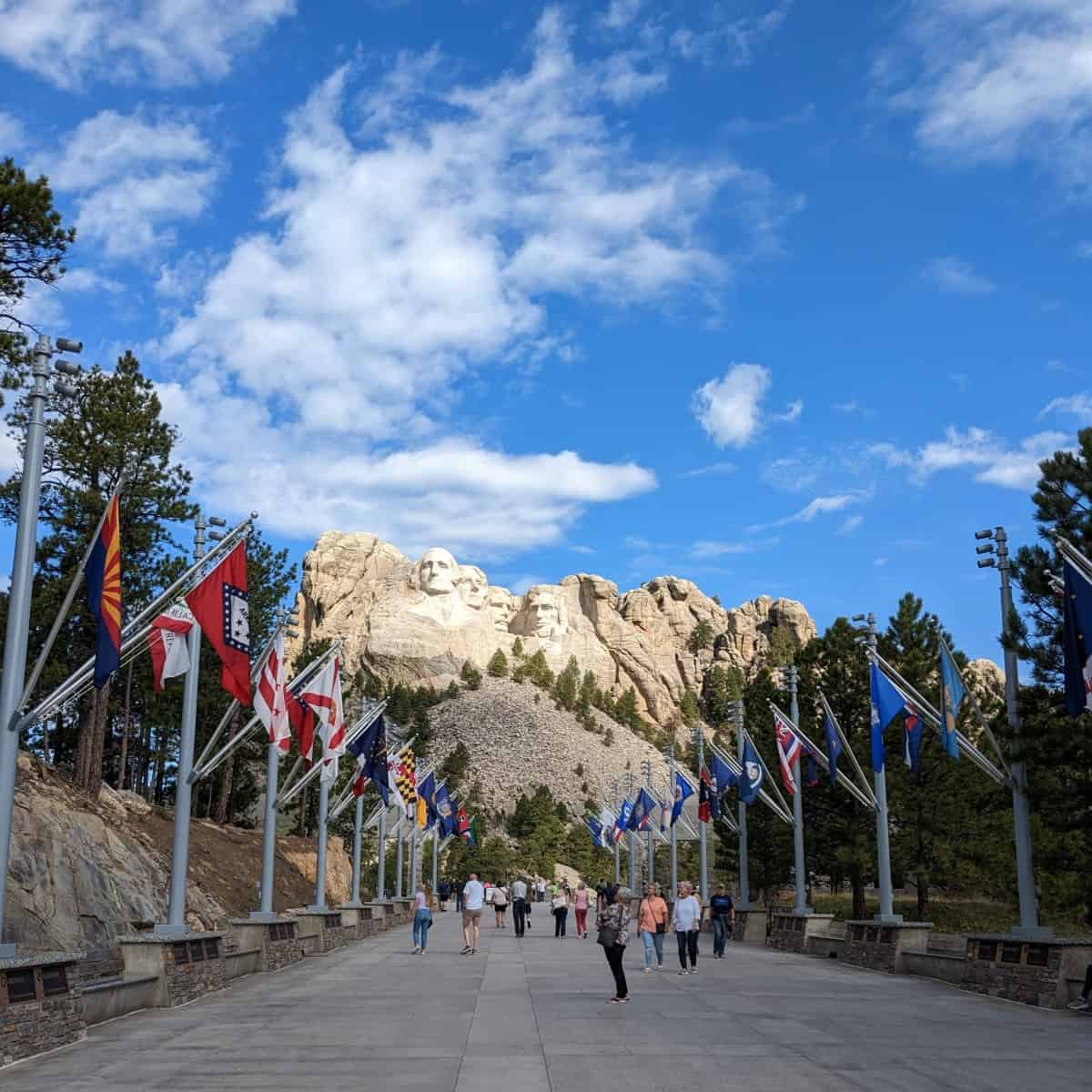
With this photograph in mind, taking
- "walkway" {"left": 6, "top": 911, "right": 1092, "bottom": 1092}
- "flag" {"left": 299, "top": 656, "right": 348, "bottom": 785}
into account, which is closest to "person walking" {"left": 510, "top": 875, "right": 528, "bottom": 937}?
"flag" {"left": 299, "top": 656, "right": 348, "bottom": 785}

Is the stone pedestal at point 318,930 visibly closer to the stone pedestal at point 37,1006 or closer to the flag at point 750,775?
the flag at point 750,775

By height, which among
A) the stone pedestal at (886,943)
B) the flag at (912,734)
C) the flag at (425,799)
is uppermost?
the flag at (912,734)

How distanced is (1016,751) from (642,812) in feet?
89.1

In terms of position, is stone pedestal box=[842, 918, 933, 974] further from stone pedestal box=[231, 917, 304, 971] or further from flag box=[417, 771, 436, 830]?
flag box=[417, 771, 436, 830]

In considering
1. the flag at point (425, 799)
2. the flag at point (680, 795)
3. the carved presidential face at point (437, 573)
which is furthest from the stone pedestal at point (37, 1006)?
the carved presidential face at point (437, 573)

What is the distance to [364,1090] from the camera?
9.02m

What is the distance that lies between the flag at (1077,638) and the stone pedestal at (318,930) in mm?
16930

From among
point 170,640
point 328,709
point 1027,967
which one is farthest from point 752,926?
point 170,640

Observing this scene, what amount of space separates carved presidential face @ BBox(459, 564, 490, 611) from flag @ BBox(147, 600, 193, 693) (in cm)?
16989

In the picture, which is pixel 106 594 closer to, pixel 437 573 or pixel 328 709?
pixel 328 709

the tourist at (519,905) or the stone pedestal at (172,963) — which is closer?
the stone pedestal at (172,963)

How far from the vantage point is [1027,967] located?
16.8 meters

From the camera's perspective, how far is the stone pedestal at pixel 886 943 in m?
22.3

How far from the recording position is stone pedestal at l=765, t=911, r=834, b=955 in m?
29.2
